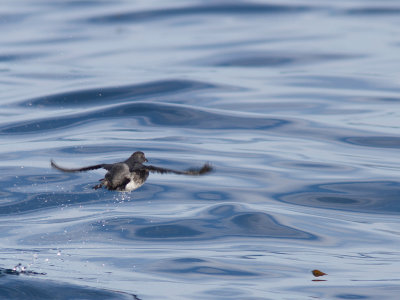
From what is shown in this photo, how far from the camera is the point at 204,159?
14055mm

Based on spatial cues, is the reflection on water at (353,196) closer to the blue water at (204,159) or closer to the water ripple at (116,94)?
the blue water at (204,159)

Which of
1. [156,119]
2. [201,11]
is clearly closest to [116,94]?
[156,119]

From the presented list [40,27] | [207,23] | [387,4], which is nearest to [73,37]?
[40,27]

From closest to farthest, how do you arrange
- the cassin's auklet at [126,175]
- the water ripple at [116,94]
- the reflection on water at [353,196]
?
the cassin's auklet at [126,175]
the reflection on water at [353,196]
the water ripple at [116,94]

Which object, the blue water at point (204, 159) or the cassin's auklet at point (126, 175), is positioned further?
the blue water at point (204, 159)

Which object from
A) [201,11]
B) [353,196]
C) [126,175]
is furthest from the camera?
[201,11]

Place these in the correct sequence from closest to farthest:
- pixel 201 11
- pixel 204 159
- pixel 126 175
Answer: pixel 126 175, pixel 204 159, pixel 201 11

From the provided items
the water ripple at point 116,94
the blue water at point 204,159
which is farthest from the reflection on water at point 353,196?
the water ripple at point 116,94

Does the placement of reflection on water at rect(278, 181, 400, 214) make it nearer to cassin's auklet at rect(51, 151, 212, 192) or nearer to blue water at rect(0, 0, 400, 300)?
blue water at rect(0, 0, 400, 300)

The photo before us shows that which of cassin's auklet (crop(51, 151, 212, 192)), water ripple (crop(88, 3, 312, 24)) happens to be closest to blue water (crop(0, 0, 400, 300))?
cassin's auklet (crop(51, 151, 212, 192))

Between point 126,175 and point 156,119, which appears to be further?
point 156,119

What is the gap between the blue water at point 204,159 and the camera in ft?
30.5

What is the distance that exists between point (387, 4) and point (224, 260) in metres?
24.9

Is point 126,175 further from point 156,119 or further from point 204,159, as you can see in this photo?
point 156,119
